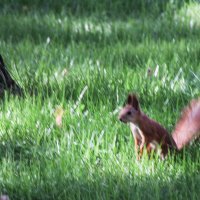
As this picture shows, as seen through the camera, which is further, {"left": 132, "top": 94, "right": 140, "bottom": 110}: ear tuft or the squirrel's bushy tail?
the squirrel's bushy tail

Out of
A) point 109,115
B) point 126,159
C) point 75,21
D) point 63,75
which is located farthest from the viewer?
point 75,21

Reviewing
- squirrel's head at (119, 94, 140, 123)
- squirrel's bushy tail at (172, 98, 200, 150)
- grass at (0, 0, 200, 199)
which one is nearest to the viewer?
grass at (0, 0, 200, 199)

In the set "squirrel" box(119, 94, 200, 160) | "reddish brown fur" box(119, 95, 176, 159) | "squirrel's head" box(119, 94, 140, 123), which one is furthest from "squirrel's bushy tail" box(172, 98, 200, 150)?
"squirrel's head" box(119, 94, 140, 123)

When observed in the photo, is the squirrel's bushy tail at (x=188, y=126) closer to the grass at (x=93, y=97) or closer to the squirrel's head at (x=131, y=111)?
the grass at (x=93, y=97)

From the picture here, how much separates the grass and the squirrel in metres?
0.05

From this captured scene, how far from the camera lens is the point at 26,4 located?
296 inches

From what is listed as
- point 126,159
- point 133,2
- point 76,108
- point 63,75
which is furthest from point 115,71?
point 133,2

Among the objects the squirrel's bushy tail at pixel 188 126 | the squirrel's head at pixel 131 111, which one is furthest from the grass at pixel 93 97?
the squirrel's head at pixel 131 111

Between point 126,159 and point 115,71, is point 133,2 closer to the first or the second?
point 115,71

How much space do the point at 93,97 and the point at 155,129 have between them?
101 centimetres

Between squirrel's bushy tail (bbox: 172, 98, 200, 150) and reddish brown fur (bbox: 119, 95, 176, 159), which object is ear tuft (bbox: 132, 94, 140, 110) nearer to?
reddish brown fur (bbox: 119, 95, 176, 159)

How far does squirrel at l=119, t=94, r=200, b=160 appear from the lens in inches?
125

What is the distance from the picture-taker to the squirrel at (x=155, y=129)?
318 cm

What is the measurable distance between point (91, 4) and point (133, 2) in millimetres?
398
